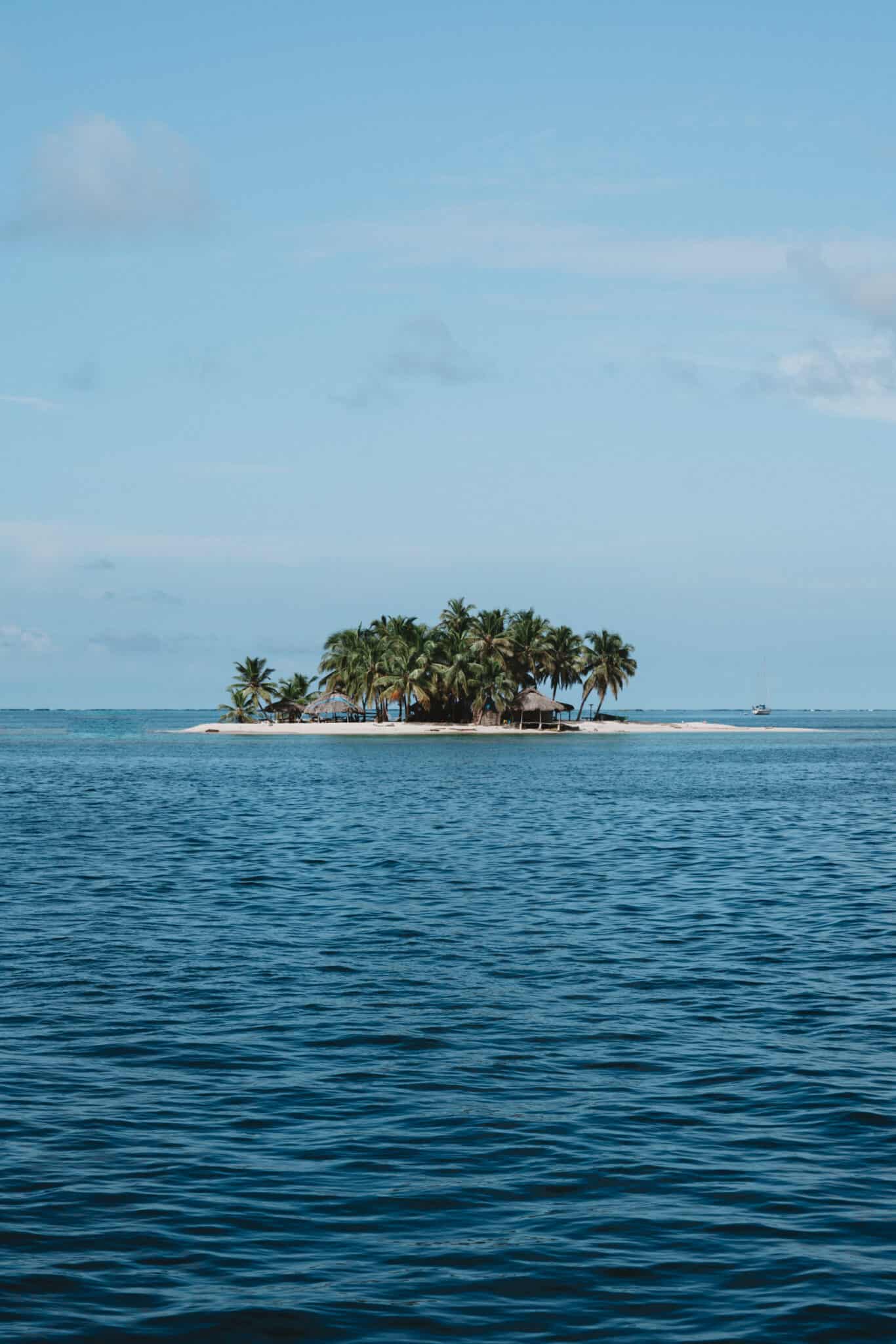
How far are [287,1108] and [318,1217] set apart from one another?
2.66 metres

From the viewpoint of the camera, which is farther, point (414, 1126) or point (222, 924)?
point (222, 924)

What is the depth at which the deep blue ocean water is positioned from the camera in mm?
8328

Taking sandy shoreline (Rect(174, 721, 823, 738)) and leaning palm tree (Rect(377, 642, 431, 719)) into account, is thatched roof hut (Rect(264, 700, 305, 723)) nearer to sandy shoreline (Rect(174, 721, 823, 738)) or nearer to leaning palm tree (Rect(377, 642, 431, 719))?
sandy shoreline (Rect(174, 721, 823, 738))

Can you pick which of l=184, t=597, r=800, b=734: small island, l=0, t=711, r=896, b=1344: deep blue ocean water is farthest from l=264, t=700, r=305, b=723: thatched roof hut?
l=0, t=711, r=896, b=1344: deep blue ocean water

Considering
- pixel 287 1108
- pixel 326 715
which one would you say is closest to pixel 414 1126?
pixel 287 1108

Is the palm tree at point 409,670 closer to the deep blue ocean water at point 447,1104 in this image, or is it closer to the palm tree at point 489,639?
the palm tree at point 489,639

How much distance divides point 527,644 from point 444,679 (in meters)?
12.6

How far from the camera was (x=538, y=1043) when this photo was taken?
14594mm

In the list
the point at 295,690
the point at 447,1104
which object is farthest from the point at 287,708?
the point at 447,1104

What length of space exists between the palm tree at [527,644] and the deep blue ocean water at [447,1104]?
100144mm

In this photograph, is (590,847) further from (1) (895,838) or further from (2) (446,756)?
(2) (446,756)

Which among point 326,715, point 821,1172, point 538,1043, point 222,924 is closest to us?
point 821,1172

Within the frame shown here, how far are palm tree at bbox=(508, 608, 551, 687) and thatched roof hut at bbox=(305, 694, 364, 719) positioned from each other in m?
17.7

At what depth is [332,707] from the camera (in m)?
136
